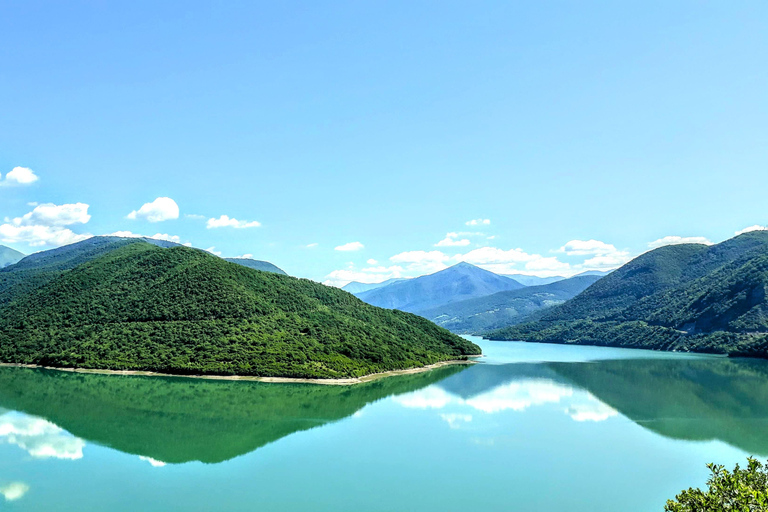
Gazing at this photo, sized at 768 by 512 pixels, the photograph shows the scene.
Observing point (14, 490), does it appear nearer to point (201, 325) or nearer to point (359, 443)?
point (359, 443)

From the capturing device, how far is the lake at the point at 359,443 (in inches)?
1300

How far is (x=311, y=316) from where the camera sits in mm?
111438

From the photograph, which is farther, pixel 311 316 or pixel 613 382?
pixel 311 316

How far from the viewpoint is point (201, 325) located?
3777 inches

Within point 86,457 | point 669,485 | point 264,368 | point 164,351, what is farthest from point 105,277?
point 669,485

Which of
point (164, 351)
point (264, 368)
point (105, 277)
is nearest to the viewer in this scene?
point (264, 368)

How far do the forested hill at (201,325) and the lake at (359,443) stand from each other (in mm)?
7859

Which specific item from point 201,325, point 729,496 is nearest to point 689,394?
point 729,496

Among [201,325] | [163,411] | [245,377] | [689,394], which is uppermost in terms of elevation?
[201,325]

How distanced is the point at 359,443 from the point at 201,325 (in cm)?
5949

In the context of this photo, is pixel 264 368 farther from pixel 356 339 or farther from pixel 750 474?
pixel 750 474

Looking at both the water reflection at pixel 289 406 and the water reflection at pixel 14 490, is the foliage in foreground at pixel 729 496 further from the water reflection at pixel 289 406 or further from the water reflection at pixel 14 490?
the water reflection at pixel 14 490

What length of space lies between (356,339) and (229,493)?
69.9 meters

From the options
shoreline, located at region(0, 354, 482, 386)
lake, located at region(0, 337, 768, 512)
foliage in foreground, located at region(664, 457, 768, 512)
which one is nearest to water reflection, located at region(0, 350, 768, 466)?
lake, located at region(0, 337, 768, 512)
